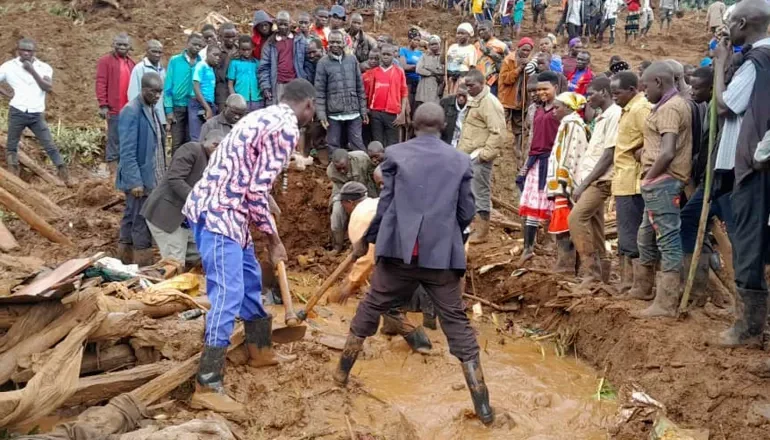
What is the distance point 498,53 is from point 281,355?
719 cm

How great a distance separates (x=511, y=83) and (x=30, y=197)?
695 centimetres

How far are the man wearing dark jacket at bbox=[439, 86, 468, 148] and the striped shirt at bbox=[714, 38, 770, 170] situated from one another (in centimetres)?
401

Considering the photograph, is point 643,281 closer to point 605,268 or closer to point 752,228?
point 605,268

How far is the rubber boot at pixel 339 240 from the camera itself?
9.09 meters

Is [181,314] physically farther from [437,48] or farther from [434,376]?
[437,48]

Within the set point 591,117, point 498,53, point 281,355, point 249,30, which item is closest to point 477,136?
point 591,117

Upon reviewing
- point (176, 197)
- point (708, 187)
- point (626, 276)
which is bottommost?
point (626, 276)

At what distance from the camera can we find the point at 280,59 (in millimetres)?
9734

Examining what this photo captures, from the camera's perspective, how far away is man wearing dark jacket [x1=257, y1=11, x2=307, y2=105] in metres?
9.68

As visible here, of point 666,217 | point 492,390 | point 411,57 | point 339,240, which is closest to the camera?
point 666,217

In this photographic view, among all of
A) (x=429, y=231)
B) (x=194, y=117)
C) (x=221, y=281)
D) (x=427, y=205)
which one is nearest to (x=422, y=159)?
(x=427, y=205)

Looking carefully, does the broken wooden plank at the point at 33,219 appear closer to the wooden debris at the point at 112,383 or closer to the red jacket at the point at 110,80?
the red jacket at the point at 110,80

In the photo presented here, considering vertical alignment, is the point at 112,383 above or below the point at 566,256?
above

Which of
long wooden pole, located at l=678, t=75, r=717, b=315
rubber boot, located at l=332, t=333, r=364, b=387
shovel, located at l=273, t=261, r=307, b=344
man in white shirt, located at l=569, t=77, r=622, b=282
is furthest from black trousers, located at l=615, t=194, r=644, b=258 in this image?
shovel, located at l=273, t=261, r=307, b=344
